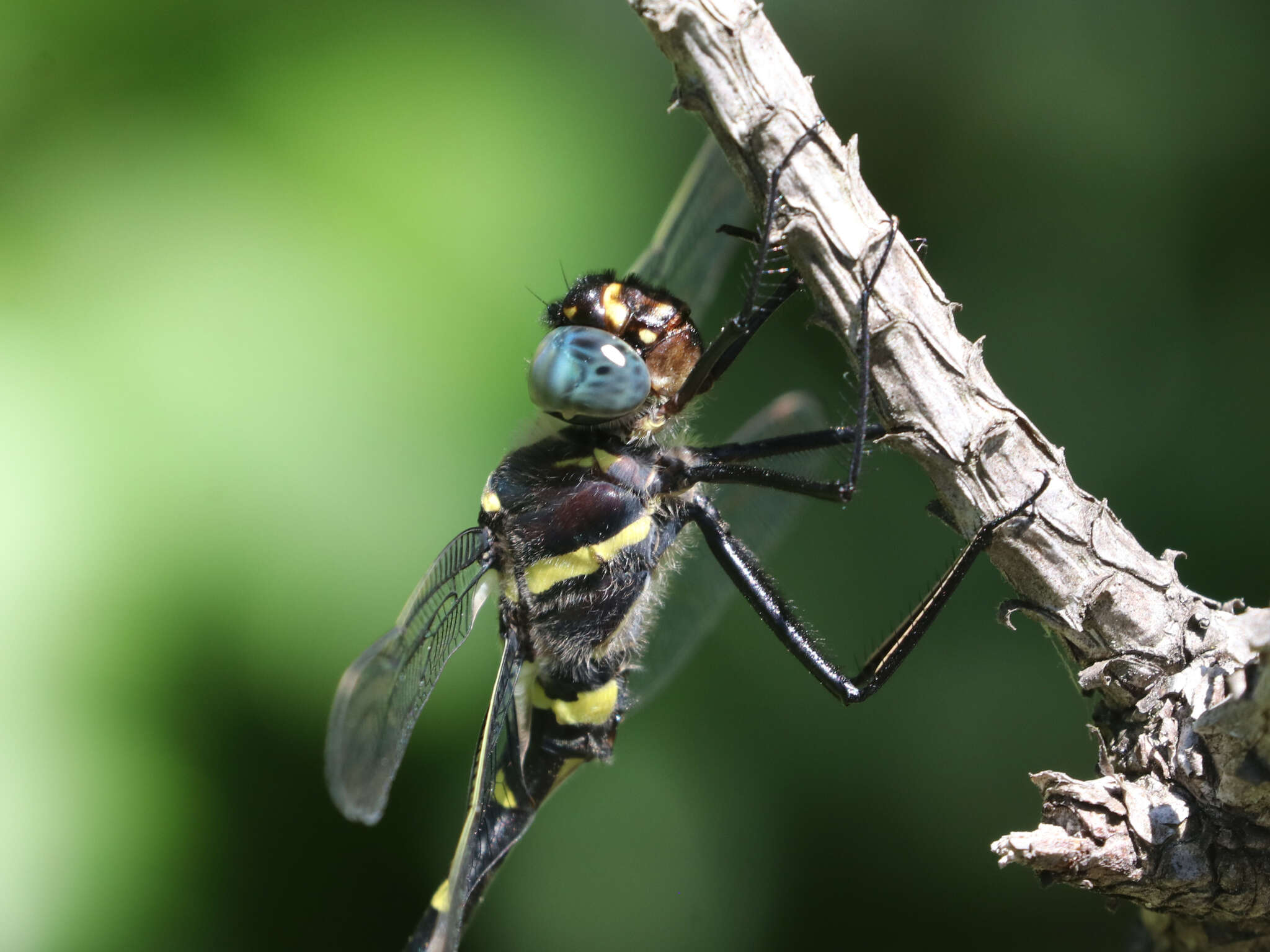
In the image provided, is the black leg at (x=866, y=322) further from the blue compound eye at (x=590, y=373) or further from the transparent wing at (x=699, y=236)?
the transparent wing at (x=699, y=236)

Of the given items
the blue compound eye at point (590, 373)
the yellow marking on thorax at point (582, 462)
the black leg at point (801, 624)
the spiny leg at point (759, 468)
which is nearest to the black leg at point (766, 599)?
the black leg at point (801, 624)

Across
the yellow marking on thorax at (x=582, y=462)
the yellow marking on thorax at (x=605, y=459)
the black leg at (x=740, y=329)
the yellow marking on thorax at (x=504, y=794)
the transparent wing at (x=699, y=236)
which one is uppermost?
the transparent wing at (x=699, y=236)

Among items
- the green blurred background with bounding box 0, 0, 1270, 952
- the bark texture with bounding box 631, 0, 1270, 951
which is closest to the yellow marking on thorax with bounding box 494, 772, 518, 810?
the green blurred background with bounding box 0, 0, 1270, 952

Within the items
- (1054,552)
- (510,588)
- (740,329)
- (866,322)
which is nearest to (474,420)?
(510,588)

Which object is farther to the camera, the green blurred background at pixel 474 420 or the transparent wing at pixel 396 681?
the green blurred background at pixel 474 420

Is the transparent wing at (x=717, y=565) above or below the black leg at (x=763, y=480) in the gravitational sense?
below

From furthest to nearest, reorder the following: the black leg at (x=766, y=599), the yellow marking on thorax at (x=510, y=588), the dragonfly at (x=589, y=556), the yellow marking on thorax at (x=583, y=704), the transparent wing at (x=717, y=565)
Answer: the transparent wing at (x=717, y=565) < the yellow marking on thorax at (x=583, y=704) < the yellow marking on thorax at (x=510, y=588) < the black leg at (x=766, y=599) < the dragonfly at (x=589, y=556)

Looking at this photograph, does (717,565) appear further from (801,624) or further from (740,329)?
(740,329)

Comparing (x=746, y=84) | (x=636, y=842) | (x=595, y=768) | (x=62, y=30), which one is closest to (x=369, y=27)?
(x=62, y=30)
